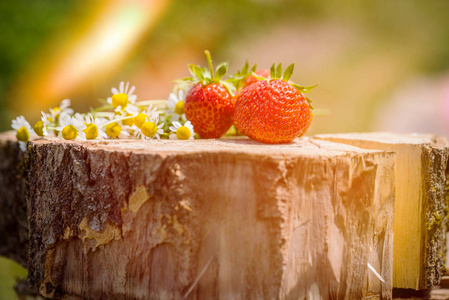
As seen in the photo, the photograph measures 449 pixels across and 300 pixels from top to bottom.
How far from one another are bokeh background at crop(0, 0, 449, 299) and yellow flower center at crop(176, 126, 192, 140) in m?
1.41

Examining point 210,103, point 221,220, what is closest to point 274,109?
point 210,103

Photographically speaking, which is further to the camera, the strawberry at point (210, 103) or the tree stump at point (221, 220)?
the strawberry at point (210, 103)

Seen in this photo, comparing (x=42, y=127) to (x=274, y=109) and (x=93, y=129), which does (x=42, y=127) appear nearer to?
(x=93, y=129)

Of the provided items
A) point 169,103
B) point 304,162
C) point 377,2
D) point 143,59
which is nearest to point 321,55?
point 377,2

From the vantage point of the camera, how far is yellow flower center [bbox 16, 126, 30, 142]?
1811 mm

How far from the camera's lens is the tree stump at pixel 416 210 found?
63.9 inches

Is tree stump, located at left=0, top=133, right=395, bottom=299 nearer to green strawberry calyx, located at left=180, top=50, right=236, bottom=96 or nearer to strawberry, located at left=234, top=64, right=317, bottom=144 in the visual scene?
strawberry, located at left=234, top=64, right=317, bottom=144

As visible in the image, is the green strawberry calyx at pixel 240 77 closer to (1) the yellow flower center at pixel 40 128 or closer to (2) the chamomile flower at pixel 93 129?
(2) the chamomile flower at pixel 93 129

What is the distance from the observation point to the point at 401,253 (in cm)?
165

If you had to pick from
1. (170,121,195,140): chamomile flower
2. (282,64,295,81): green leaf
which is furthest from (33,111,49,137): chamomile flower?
Answer: (282,64,295,81): green leaf

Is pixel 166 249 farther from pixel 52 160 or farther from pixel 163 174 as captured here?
pixel 52 160

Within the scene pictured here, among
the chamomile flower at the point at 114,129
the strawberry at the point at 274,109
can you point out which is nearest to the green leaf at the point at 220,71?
the strawberry at the point at 274,109

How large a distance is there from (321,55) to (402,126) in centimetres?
154

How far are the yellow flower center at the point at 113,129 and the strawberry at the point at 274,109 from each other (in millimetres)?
443
